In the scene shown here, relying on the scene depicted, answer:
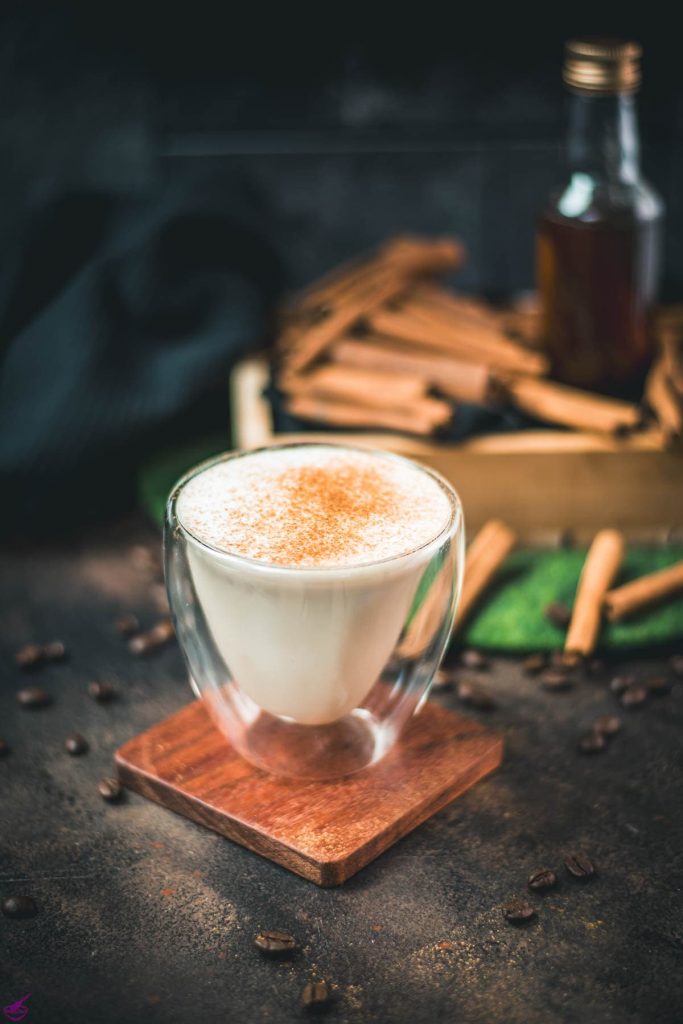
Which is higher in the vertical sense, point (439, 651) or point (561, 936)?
point (439, 651)

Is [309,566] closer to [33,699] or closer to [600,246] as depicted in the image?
[33,699]

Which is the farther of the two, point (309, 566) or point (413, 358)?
point (413, 358)

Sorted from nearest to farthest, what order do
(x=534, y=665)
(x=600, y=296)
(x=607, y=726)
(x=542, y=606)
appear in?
(x=607, y=726) < (x=534, y=665) < (x=542, y=606) < (x=600, y=296)

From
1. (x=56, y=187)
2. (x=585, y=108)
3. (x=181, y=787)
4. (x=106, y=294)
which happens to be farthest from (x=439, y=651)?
(x=56, y=187)

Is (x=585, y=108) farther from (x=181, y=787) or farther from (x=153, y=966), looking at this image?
(x=153, y=966)

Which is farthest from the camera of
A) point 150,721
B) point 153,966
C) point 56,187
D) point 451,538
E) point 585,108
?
point 56,187

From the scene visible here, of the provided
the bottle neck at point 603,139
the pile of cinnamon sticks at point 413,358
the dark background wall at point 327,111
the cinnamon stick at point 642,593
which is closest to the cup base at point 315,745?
the cinnamon stick at point 642,593

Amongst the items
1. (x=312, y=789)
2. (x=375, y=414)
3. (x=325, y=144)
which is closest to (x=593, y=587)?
(x=375, y=414)
